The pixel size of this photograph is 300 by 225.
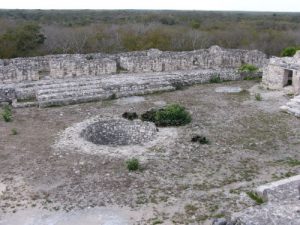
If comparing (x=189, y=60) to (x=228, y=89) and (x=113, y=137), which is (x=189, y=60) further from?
(x=113, y=137)

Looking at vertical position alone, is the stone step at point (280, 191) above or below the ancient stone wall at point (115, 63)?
below

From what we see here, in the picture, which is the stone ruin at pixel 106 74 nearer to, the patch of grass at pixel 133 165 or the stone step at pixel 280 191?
the patch of grass at pixel 133 165

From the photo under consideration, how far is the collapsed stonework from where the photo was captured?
20.2 m

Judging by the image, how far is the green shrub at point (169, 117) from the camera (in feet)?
51.3

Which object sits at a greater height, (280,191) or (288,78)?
(288,78)

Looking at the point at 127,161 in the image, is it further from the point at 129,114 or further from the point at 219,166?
the point at 129,114

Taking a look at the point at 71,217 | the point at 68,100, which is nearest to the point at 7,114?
the point at 68,100

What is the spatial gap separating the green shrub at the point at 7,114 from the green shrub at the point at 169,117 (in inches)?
218

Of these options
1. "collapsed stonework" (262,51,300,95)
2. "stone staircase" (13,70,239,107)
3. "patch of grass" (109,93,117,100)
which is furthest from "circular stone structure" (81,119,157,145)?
"collapsed stonework" (262,51,300,95)

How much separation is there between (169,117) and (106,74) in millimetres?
9008

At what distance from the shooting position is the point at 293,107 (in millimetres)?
17516

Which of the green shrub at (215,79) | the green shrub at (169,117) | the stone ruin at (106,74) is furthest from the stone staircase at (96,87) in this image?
the green shrub at (169,117)

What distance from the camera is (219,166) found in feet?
40.2

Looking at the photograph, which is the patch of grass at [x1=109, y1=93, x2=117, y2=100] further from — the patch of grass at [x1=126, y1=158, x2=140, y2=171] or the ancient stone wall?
the patch of grass at [x1=126, y1=158, x2=140, y2=171]
